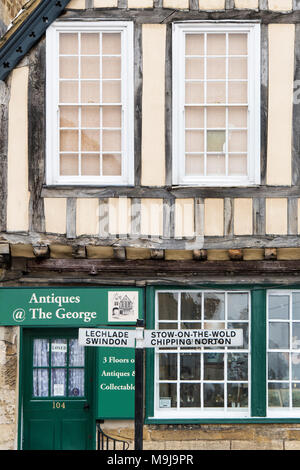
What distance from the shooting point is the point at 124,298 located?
915 centimetres

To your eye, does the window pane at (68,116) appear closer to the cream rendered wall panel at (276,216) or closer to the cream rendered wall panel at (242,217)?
the cream rendered wall panel at (242,217)

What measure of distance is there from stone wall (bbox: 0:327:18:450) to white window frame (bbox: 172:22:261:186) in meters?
3.06

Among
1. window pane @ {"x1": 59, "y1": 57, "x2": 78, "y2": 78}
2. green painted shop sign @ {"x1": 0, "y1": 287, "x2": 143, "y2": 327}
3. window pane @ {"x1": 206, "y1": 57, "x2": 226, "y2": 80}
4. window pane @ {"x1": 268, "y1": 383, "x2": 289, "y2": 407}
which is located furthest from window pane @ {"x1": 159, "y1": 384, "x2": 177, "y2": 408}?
window pane @ {"x1": 59, "y1": 57, "x2": 78, "y2": 78}

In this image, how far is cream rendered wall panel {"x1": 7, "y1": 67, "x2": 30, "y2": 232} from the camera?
351 inches

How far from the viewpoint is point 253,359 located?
9.17 m

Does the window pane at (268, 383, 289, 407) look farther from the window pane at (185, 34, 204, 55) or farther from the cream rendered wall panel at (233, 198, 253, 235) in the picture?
the window pane at (185, 34, 204, 55)

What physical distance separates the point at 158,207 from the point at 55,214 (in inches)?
52.7

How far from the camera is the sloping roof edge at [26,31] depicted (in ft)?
29.0

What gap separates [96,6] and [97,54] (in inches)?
23.8

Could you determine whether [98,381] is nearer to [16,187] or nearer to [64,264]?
[64,264]

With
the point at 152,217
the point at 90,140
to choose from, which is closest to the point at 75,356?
the point at 152,217

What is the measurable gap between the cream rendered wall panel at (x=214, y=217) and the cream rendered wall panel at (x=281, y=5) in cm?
259

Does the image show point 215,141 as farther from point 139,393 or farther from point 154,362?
point 139,393

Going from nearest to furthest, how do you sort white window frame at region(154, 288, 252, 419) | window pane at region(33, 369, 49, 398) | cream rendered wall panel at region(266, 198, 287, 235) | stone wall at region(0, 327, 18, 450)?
1. cream rendered wall panel at region(266, 198, 287, 235)
2. stone wall at region(0, 327, 18, 450)
3. white window frame at region(154, 288, 252, 419)
4. window pane at region(33, 369, 49, 398)
